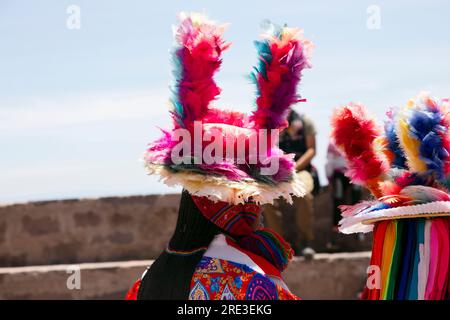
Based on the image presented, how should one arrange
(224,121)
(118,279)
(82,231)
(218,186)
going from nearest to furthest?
(218,186) → (224,121) → (118,279) → (82,231)

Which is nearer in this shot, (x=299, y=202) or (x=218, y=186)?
(x=218, y=186)

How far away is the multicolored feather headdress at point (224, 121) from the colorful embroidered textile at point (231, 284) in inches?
11.7

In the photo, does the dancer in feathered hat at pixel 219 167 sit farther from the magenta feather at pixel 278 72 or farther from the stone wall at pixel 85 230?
the stone wall at pixel 85 230

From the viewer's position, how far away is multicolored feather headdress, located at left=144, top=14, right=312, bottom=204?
3.76 m

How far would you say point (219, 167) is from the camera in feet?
12.2

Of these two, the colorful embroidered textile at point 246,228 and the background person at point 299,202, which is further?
the background person at point 299,202

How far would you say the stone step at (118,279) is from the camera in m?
8.64

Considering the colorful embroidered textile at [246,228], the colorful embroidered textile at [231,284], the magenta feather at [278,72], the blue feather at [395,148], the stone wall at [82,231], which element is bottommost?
the stone wall at [82,231]

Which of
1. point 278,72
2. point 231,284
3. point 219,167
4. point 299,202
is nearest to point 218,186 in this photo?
point 219,167

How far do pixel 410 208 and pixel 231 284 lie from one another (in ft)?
2.57

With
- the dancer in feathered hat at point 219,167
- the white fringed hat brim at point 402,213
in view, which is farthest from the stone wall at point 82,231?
the white fringed hat brim at point 402,213

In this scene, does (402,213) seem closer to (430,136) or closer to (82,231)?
(430,136)

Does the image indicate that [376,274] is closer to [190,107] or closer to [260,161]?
[260,161]
